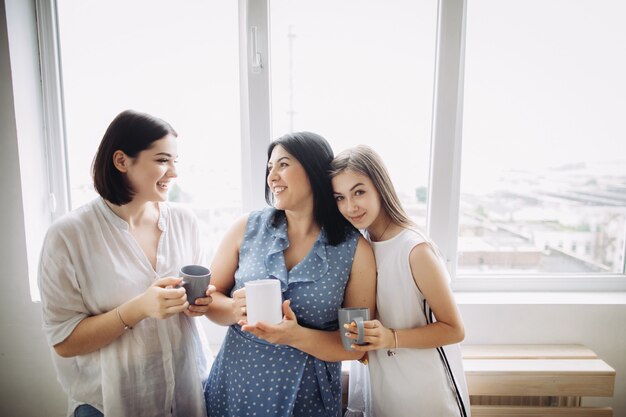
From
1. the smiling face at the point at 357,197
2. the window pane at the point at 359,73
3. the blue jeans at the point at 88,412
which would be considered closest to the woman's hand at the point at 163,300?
the blue jeans at the point at 88,412

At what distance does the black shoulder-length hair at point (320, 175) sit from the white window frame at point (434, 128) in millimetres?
483

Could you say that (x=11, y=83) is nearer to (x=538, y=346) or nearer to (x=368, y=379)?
(x=368, y=379)

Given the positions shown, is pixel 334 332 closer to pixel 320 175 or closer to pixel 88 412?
pixel 320 175

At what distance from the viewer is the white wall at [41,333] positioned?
5.02 ft

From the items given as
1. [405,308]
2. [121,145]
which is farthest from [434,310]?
[121,145]

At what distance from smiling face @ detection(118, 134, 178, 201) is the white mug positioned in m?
0.46

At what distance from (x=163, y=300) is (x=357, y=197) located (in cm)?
63

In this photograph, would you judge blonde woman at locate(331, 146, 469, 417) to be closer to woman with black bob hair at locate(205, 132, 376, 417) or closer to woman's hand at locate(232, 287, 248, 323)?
woman with black bob hair at locate(205, 132, 376, 417)

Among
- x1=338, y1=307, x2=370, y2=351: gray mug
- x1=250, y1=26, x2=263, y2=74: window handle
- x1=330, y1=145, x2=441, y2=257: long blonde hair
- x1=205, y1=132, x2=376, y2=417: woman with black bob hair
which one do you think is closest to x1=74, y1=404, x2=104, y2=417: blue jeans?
x1=205, y1=132, x2=376, y2=417: woman with black bob hair

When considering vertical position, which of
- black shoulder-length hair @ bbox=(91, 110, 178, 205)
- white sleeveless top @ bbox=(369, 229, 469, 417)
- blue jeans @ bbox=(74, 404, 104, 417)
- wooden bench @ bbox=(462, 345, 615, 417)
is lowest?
wooden bench @ bbox=(462, 345, 615, 417)

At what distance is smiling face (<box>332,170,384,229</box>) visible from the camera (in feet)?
3.63

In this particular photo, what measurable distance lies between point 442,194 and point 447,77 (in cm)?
53

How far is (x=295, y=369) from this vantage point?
1062 millimetres

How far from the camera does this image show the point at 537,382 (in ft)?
4.51
